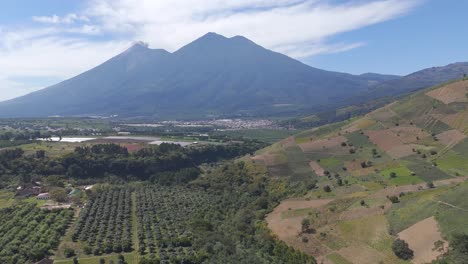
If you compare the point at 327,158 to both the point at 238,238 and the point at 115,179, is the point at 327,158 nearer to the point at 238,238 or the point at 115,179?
the point at 238,238

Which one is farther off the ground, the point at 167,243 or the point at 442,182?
the point at 442,182

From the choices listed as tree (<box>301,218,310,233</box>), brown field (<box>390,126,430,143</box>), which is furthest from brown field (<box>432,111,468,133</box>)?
tree (<box>301,218,310,233</box>)

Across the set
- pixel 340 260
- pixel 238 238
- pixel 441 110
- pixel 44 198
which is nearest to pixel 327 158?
pixel 441 110

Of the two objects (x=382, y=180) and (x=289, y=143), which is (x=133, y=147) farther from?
(x=382, y=180)

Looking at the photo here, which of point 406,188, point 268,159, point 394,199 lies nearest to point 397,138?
point 268,159

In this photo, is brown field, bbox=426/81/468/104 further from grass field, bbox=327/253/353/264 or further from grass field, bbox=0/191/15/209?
grass field, bbox=0/191/15/209
